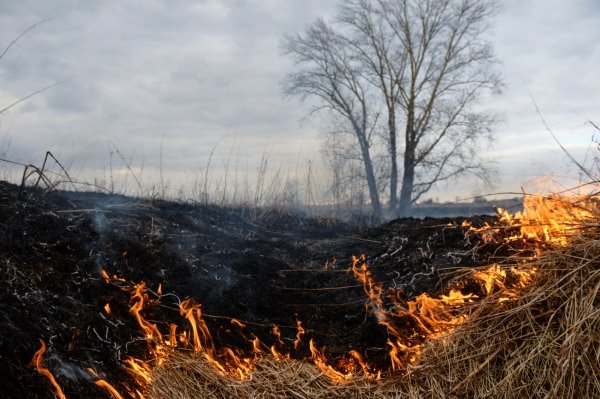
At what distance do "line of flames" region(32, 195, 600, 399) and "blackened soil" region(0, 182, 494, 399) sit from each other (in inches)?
2.9

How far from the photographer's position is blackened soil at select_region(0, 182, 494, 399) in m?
3.24

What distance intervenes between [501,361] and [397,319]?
1.05 m

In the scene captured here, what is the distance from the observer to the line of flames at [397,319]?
340cm

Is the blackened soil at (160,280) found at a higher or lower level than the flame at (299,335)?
higher

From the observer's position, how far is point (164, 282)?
14.1 feet

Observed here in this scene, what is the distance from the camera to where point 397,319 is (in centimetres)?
404

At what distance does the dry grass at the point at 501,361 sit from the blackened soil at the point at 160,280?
0.35m

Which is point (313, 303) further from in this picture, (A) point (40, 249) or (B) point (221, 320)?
(A) point (40, 249)

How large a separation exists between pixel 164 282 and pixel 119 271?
1.22ft

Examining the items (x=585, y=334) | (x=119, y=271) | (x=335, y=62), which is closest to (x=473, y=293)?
(x=585, y=334)

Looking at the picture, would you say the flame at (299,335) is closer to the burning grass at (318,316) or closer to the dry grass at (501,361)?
the burning grass at (318,316)

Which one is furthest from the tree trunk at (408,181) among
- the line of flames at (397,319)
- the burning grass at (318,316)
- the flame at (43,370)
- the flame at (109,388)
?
the flame at (43,370)

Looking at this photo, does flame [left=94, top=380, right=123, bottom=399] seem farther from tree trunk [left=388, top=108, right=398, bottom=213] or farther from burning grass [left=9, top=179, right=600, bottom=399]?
tree trunk [left=388, top=108, right=398, bottom=213]

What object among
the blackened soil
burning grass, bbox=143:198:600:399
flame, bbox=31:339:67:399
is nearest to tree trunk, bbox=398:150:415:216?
the blackened soil
